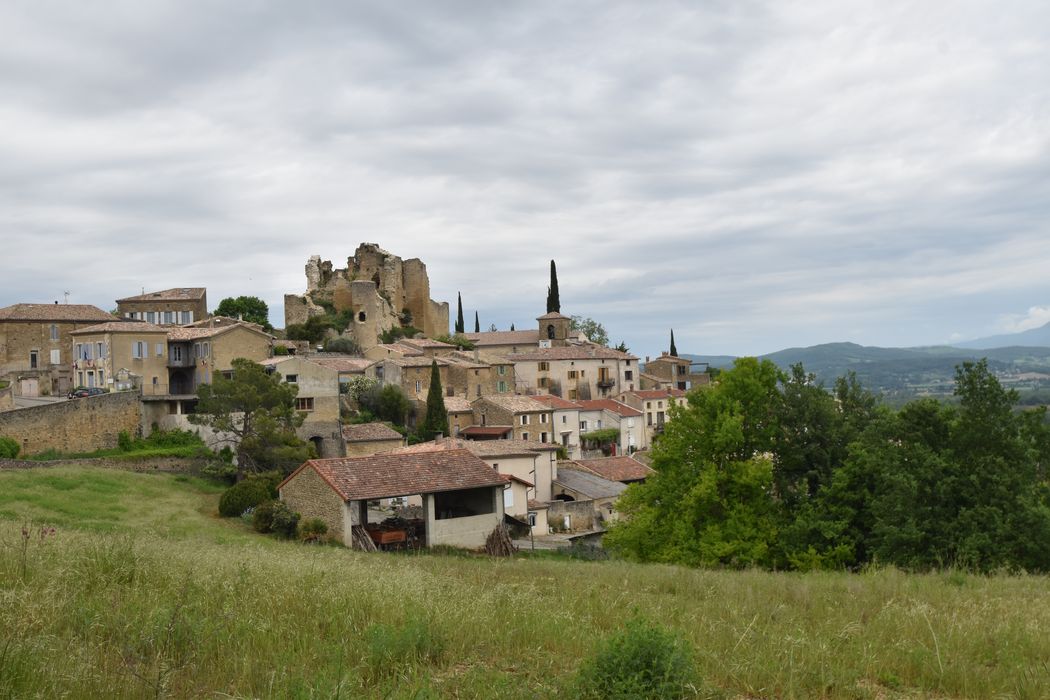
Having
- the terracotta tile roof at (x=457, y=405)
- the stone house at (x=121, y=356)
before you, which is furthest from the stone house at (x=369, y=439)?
the stone house at (x=121, y=356)

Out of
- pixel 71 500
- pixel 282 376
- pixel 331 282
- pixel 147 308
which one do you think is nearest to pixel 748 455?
pixel 71 500

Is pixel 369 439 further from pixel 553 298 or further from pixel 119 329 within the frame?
pixel 553 298

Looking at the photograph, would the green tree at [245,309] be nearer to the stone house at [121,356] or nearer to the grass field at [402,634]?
the stone house at [121,356]

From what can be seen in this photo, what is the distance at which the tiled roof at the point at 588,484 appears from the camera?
1709 inches

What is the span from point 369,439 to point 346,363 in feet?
42.4

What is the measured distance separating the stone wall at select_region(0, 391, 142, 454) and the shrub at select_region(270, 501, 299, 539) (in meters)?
14.3

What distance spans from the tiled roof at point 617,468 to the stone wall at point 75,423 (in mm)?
23438

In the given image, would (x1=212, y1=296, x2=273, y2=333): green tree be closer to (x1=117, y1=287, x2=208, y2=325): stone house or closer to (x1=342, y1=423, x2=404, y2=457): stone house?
(x1=117, y1=287, x2=208, y2=325): stone house

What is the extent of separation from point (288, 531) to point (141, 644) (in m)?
23.7

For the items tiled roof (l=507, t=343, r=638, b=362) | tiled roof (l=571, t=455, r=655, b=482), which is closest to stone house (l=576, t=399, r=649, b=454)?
tiled roof (l=507, t=343, r=638, b=362)

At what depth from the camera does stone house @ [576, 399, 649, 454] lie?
60.1 metres

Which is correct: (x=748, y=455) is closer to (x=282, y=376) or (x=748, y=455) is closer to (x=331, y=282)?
(x=282, y=376)

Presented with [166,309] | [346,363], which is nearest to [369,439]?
Answer: [346,363]

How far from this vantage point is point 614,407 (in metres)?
62.5
